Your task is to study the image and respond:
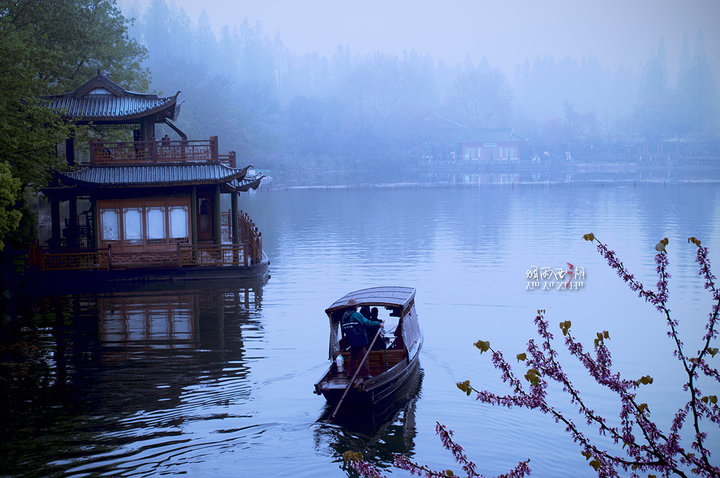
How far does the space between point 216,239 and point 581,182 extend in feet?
297

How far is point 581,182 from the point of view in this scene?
110500 millimetres

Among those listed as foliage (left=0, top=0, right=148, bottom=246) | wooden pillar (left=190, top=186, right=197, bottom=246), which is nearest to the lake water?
wooden pillar (left=190, top=186, right=197, bottom=246)

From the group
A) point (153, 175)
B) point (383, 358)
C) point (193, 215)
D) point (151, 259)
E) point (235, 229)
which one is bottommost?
point (383, 358)

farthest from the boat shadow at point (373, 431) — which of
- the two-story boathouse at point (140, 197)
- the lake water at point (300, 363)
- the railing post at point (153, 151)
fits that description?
the railing post at point (153, 151)

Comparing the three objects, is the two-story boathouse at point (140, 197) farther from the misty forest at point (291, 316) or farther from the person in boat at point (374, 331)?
the person in boat at point (374, 331)

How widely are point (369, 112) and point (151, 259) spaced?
102 metres

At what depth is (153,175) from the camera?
2802 centimetres

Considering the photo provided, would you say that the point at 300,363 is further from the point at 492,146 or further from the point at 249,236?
the point at 492,146

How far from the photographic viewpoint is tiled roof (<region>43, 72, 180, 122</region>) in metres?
29.0

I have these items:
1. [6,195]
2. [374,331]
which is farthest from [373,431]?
[6,195]

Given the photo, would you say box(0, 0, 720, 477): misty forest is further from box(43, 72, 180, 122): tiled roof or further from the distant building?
the distant building

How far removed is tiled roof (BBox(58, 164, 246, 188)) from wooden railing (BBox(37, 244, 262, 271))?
2.51 m

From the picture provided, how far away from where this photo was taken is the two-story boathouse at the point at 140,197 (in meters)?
27.5

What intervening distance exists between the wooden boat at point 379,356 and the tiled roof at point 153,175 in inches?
497
